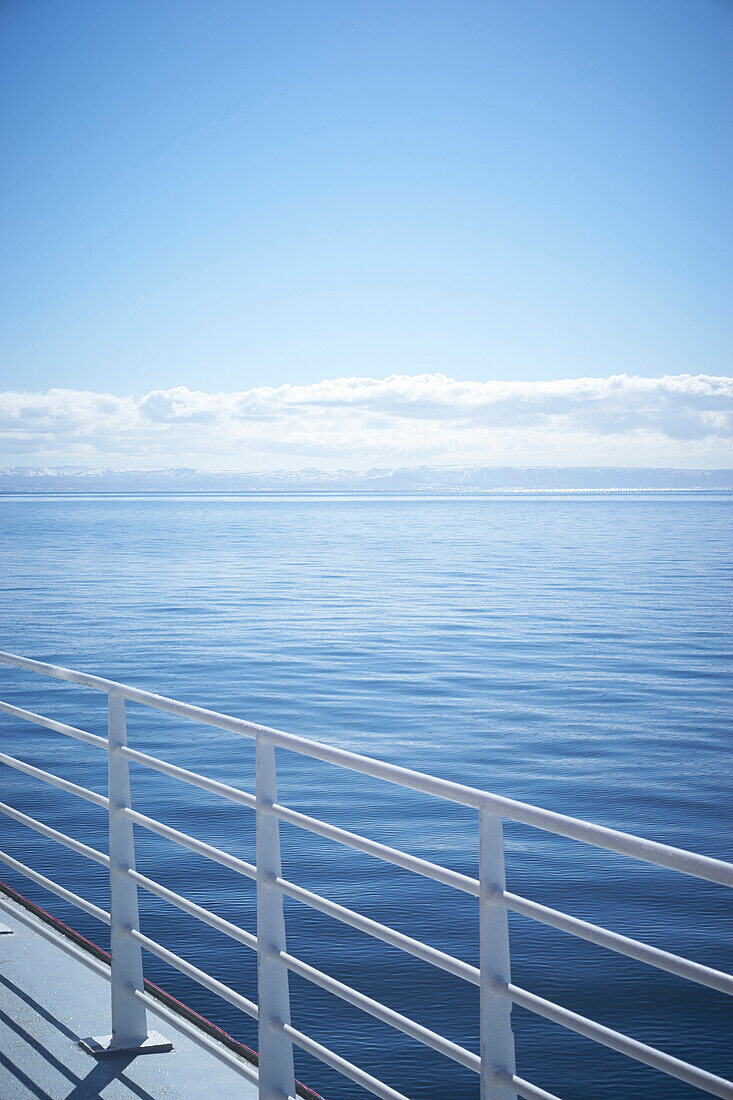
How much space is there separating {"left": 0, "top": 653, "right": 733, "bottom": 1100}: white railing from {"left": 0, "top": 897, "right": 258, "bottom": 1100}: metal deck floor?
7 centimetres

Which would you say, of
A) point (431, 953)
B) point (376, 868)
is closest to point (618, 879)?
point (376, 868)

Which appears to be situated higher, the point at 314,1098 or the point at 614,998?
the point at 314,1098

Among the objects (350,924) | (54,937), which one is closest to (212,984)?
(350,924)

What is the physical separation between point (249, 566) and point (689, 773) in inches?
1578

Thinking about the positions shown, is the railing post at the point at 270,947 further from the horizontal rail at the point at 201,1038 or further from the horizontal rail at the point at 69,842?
the horizontal rail at the point at 69,842

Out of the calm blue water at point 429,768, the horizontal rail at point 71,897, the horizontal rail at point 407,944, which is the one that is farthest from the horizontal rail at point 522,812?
the calm blue water at point 429,768

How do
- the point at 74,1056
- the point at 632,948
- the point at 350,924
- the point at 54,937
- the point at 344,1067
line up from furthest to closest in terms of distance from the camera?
the point at 54,937 → the point at 74,1056 → the point at 344,1067 → the point at 350,924 → the point at 632,948

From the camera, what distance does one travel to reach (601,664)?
21750 millimetres

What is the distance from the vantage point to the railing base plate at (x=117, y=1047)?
328 cm

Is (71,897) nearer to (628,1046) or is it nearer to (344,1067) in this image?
(344,1067)

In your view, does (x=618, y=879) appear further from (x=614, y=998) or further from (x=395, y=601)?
(x=395, y=601)

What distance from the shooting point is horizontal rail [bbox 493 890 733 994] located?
163 cm

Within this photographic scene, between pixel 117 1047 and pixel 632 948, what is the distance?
2.12 meters

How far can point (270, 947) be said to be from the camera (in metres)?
2.67
